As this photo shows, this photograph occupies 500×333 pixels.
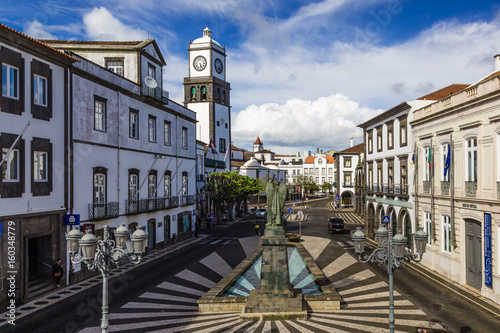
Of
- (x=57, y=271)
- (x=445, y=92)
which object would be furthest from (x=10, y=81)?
(x=445, y=92)

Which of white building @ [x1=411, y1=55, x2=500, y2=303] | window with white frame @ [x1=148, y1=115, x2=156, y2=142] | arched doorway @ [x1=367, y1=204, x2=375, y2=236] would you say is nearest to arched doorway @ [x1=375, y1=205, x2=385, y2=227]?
arched doorway @ [x1=367, y1=204, x2=375, y2=236]

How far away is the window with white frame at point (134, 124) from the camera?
1083 inches

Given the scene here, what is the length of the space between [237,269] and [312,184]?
87.8 m

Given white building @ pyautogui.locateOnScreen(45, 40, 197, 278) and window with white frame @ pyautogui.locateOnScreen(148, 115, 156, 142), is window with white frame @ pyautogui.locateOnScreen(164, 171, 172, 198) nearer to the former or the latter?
white building @ pyautogui.locateOnScreen(45, 40, 197, 278)

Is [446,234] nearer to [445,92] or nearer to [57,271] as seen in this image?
[445,92]

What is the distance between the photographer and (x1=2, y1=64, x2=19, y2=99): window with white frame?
54.6 feet

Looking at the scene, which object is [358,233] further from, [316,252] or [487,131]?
[316,252]

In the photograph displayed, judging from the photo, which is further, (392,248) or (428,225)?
(428,225)

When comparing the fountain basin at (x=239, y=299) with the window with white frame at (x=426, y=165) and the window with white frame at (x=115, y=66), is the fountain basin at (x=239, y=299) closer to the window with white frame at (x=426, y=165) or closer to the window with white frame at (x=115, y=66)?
the window with white frame at (x=426, y=165)

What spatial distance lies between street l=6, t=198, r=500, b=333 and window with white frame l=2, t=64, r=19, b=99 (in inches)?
356

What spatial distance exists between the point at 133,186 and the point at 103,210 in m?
4.78

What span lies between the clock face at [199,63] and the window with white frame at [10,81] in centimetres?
4578

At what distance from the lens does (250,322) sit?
14406mm

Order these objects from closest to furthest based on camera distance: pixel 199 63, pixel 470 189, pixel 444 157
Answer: pixel 470 189
pixel 444 157
pixel 199 63
